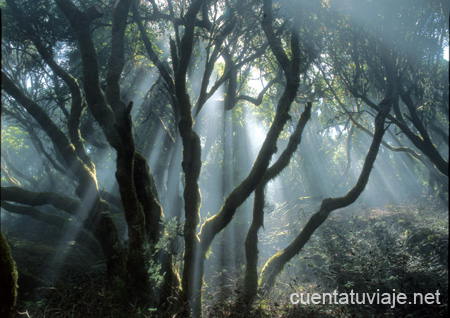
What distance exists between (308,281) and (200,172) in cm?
427

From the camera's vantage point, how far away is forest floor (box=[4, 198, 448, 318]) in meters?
5.45

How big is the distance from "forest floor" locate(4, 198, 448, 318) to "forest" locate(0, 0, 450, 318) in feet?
0.17

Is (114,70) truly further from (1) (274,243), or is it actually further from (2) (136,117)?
(1) (274,243)

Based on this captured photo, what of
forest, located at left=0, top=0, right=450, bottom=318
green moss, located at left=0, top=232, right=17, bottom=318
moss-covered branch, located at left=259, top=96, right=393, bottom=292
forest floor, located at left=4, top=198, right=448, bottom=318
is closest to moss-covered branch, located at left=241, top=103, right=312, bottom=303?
forest, located at left=0, top=0, right=450, bottom=318

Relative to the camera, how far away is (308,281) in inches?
291

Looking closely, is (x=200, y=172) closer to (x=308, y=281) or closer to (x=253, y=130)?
(x=308, y=281)

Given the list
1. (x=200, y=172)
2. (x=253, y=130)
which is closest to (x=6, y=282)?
(x=200, y=172)

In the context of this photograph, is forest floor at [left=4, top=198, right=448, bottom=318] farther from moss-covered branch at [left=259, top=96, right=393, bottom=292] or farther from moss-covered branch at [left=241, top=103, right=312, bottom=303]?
moss-covered branch at [left=241, top=103, right=312, bottom=303]

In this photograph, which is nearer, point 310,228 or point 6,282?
point 6,282

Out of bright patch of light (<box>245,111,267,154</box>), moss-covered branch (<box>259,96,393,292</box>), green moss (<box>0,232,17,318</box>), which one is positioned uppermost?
bright patch of light (<box>245,111,267,154</box>)

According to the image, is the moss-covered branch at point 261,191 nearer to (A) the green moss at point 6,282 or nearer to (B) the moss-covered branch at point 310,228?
(B) the moss-covered branch at point 310,228

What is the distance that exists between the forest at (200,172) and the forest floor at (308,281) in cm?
5

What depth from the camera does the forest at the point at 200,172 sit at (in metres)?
5.69

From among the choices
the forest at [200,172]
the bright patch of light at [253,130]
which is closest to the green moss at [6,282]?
the forest at [200,172]
